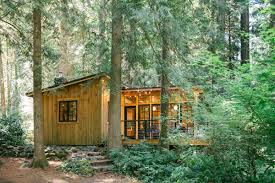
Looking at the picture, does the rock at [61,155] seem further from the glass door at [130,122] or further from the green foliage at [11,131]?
the glass door at [130,122]

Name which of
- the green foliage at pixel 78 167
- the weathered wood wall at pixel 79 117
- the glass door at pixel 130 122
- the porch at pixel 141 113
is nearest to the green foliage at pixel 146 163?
the green foliage at pixel 78 167

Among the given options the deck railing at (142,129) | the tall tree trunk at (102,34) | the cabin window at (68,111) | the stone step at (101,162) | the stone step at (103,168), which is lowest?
the stone step at (103,168)

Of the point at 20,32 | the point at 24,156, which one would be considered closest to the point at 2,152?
the point at 24,156

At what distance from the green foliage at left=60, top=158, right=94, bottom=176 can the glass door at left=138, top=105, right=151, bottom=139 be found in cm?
539

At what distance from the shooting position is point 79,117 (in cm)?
1789

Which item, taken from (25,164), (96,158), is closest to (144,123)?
(96,158)

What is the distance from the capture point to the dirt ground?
1089cm

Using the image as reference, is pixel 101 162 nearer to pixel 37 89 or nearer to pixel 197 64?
pixel 37 89

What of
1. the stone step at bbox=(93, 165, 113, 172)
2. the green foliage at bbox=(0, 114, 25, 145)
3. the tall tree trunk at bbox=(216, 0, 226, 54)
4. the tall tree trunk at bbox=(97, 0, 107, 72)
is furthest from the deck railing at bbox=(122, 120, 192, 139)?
the green foliage at bbox=(0, 114, 25, 145)

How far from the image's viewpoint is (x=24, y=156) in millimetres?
14594

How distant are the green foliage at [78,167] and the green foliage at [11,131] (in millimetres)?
4287

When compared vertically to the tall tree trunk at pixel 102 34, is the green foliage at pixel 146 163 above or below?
below

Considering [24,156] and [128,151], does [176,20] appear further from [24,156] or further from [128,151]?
[24,156]

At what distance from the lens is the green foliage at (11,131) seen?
15953 mm
